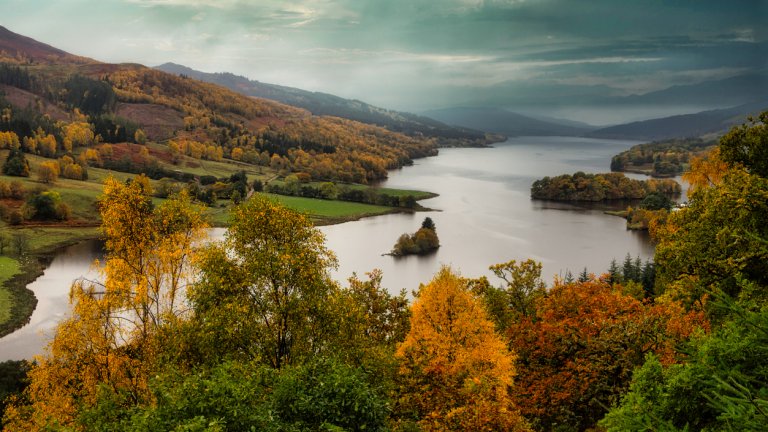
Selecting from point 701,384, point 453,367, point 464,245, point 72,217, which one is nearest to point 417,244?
point 464,245

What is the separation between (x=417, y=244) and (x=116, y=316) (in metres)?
61.5

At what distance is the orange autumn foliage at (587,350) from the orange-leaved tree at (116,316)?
13.6 metres

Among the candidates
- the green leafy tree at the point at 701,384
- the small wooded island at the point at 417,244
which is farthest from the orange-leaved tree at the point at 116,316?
the small wooded island at the point at 417,244

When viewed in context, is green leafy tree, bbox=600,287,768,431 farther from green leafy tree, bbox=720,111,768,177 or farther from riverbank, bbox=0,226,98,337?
riverbank, bbox=0,226,98,337

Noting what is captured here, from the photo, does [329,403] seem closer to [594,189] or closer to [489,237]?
[489,237]

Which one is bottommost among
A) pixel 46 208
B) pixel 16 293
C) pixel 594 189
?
pixel 16 293

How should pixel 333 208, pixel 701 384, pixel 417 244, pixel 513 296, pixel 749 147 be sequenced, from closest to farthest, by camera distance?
pixel 701 384
pixel 749 147
pixel 513 296
pixel 417 244
pixel 333 208

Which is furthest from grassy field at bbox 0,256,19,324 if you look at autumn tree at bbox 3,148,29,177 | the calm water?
autumn tree at bbox 3,148,29,177

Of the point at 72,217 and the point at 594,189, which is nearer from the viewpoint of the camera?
the point at 72,217

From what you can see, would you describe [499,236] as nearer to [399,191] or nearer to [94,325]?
[399,191]

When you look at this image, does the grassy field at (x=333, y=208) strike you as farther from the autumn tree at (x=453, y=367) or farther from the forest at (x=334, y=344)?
the forest at (x=334, y=344)

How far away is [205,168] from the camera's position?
146 meters

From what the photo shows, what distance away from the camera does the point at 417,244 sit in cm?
7512

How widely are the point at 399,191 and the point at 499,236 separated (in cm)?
4815
